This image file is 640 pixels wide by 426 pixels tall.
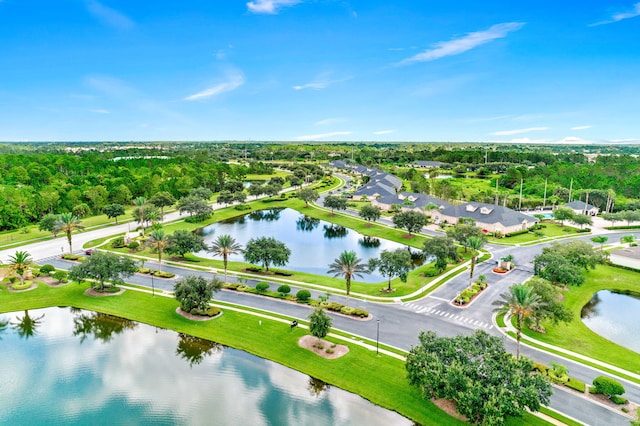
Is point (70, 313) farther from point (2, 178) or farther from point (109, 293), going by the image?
point (2, 178)

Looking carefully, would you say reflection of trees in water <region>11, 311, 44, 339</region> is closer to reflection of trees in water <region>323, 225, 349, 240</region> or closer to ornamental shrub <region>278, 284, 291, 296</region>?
ornamental shrub <region>278, 284, 291, 296</region>

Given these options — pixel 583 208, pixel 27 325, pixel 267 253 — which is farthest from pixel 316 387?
pixel 583 208

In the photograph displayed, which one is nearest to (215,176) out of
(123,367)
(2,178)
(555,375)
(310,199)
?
(310,199)

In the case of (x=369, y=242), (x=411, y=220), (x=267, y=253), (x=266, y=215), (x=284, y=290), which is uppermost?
(x=411, y=220)

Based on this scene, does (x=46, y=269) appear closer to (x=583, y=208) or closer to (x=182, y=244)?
(x=182, y=244)

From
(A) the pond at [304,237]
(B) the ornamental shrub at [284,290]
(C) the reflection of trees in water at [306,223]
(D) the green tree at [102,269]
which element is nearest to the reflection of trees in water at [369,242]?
(A) the pond at [304,237]

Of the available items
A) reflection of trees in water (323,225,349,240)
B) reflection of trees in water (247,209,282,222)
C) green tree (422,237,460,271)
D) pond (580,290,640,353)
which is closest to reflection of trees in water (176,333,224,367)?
green tree (422,237,460,271)

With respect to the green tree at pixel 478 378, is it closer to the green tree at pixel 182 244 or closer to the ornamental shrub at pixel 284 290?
the ornamental shrub at pixel 284 290
